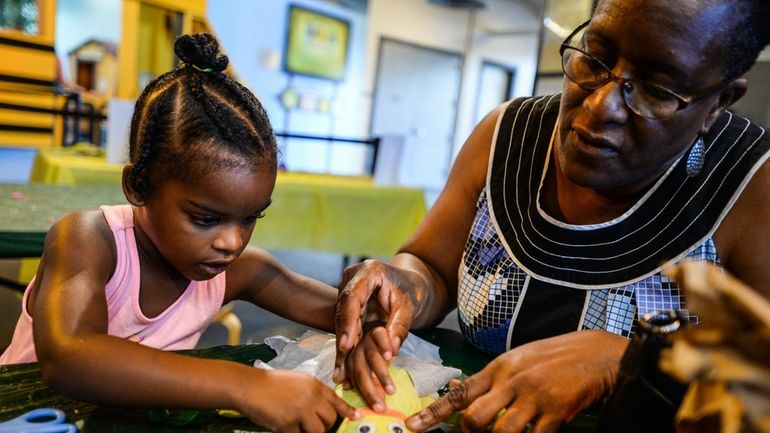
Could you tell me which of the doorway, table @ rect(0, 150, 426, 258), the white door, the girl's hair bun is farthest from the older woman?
the doorway

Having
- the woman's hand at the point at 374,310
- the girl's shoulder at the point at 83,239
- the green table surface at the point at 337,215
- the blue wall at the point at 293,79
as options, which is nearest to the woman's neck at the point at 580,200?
the woman's hand at the point at 374,310

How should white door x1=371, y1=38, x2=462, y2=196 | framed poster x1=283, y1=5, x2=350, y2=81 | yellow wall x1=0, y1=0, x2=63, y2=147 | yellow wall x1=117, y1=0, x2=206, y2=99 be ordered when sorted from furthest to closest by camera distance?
1. white door x1=371, y1=38, x2=462, y2=196
2. framed poster x1=283, y1=5, x2=350, y2=81
3. yellow wall x1=117, y1=0, x2=206, y2=99
4. yellow wall x1=0, y1=0, x2=63, y2=147

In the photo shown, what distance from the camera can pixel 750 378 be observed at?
33cm

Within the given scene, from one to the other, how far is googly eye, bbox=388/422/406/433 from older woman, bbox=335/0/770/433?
0.03ft

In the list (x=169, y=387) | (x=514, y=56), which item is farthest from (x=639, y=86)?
(x=514, y=56)

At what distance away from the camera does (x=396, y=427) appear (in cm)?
74

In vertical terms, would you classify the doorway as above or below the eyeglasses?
above

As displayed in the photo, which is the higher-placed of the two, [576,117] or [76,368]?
[576,117]

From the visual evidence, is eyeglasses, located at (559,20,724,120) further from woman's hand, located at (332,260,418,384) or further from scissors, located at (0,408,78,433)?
scissors, located at (0,408,78,433)

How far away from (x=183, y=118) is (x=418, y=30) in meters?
7.99

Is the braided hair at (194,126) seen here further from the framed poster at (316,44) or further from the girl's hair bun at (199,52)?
the framed poster at (316,44)

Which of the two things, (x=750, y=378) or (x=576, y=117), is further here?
(x=576, y=117)

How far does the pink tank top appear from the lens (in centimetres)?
102

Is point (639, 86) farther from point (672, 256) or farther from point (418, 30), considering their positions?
point (418, 30)
